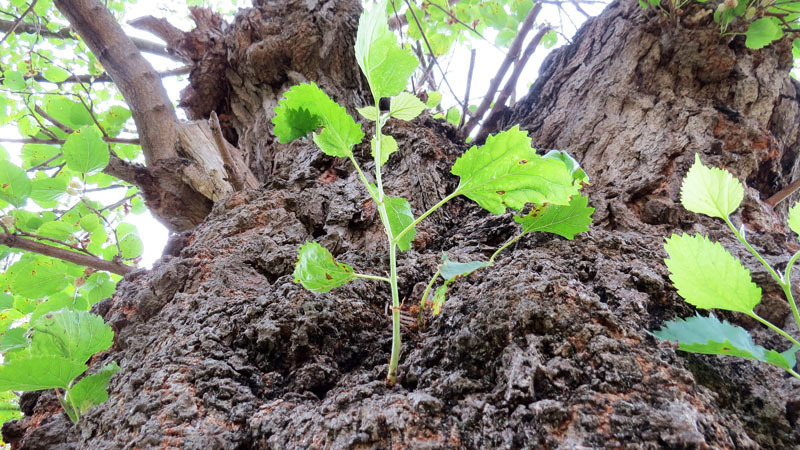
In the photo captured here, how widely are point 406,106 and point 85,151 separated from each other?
3.55 ft

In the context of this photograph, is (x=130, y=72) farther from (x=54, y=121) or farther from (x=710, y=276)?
(x=710, y=276)

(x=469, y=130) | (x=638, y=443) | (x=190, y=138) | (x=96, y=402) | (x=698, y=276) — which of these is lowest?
(x=638, y=443)

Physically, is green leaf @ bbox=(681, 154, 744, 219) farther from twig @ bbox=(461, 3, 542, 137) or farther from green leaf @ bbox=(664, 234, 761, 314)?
twig @ bbox=(461, 3, 542, 137)

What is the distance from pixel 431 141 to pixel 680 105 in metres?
0.77

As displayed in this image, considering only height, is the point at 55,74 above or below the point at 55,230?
above

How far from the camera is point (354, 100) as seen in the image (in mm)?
1738

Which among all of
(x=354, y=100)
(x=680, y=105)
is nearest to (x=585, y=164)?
(x=680, y=105)

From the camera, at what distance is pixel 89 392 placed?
2.33 ft

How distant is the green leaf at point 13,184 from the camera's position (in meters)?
1.26

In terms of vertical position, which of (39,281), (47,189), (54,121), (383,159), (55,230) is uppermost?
(54,121)

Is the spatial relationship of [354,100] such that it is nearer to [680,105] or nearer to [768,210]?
[680,105]

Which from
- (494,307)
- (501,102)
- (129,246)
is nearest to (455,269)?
(494,307)

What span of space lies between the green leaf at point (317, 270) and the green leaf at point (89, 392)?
437 millimetres

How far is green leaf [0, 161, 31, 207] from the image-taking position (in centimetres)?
126
